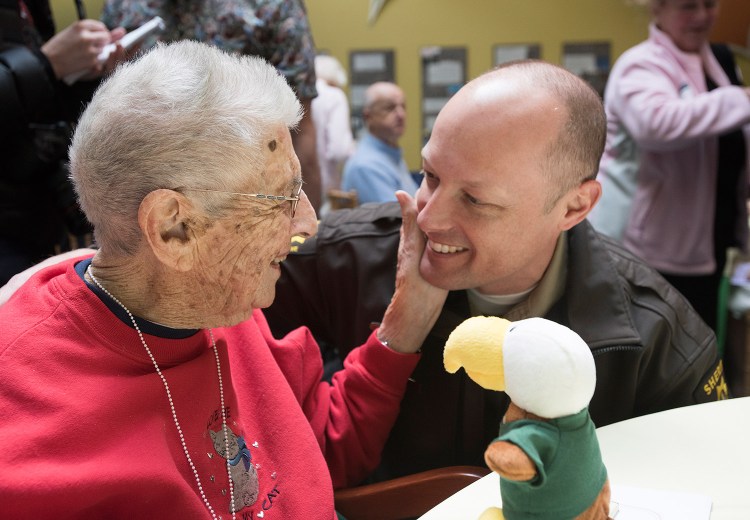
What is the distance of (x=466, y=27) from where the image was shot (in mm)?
6422

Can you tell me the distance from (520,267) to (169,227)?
78 cm

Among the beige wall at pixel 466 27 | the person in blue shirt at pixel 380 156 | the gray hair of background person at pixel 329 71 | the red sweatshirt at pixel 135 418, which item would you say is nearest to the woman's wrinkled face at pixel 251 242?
the red sweatshirt at pixel 135 418

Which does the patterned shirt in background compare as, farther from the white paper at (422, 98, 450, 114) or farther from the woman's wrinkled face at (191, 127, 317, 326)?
the white paper at (422, 98, 450, 114)

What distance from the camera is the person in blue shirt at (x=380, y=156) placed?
4.27 meters

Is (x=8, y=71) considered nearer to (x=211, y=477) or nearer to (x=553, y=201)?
(x=211, y=477)

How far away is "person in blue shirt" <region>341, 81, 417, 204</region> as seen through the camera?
14.0ft

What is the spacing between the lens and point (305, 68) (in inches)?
91.9

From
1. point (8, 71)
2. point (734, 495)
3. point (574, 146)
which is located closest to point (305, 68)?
point (8, 71)

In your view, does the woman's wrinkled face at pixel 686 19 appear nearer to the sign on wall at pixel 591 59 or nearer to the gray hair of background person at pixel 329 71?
the gray hair of background person at pixel 329 71

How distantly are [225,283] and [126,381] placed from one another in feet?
0.70

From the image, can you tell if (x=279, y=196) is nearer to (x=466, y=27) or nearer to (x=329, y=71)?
(x=329, y=71)

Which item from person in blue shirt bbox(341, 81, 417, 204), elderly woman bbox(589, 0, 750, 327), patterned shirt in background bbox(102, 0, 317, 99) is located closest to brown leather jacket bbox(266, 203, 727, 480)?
patterned shirt in background bbox(102, 0, 317, 99)

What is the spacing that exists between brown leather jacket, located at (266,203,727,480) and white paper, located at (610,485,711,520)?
364mm

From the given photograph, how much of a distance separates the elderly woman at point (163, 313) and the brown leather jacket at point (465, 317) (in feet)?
Answer: 1.37
